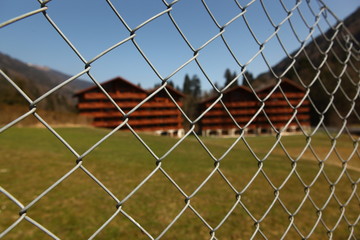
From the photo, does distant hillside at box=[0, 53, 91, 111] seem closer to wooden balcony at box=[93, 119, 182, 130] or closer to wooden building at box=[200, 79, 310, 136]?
wooden balcony at box=[93, 119, 182, 130]

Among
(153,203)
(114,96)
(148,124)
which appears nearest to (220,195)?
(153,203)

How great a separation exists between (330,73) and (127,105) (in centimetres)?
2259

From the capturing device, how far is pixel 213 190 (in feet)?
17.6

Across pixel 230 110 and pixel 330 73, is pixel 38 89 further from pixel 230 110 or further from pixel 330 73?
pixel 330 73

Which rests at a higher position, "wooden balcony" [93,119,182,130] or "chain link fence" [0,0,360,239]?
"chain link fence" [0,0,360,239]

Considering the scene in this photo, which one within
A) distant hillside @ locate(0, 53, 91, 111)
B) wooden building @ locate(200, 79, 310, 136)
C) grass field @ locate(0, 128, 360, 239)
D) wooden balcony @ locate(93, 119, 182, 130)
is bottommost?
wooden building @ locate(200, 79, 310, 136)

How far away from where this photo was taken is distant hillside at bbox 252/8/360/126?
190 cm

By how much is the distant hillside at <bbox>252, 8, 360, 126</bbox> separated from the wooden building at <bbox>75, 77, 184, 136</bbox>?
12206 millimetres

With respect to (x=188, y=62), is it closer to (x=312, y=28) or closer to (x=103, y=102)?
(x=312, y=28)

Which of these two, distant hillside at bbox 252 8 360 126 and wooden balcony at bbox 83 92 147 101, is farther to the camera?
wooden balcony at bbox 83 92 147 101

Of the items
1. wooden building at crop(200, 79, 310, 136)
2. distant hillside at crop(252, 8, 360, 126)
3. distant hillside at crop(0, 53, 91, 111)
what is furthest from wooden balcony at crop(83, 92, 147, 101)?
distant hillside at crop(252, 8, 360, 126)

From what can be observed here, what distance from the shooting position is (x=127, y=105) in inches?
1003

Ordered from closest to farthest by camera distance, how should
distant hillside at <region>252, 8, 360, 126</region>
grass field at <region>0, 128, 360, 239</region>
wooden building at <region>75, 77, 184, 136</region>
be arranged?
1. distant hillside at <region>252, 8, 360, 126</region>
2. grass field at <region>0, 128, 360, 239</region>
3. wooden building at <region>75, 77, 184, 136</region>

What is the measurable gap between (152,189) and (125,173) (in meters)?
1.71
